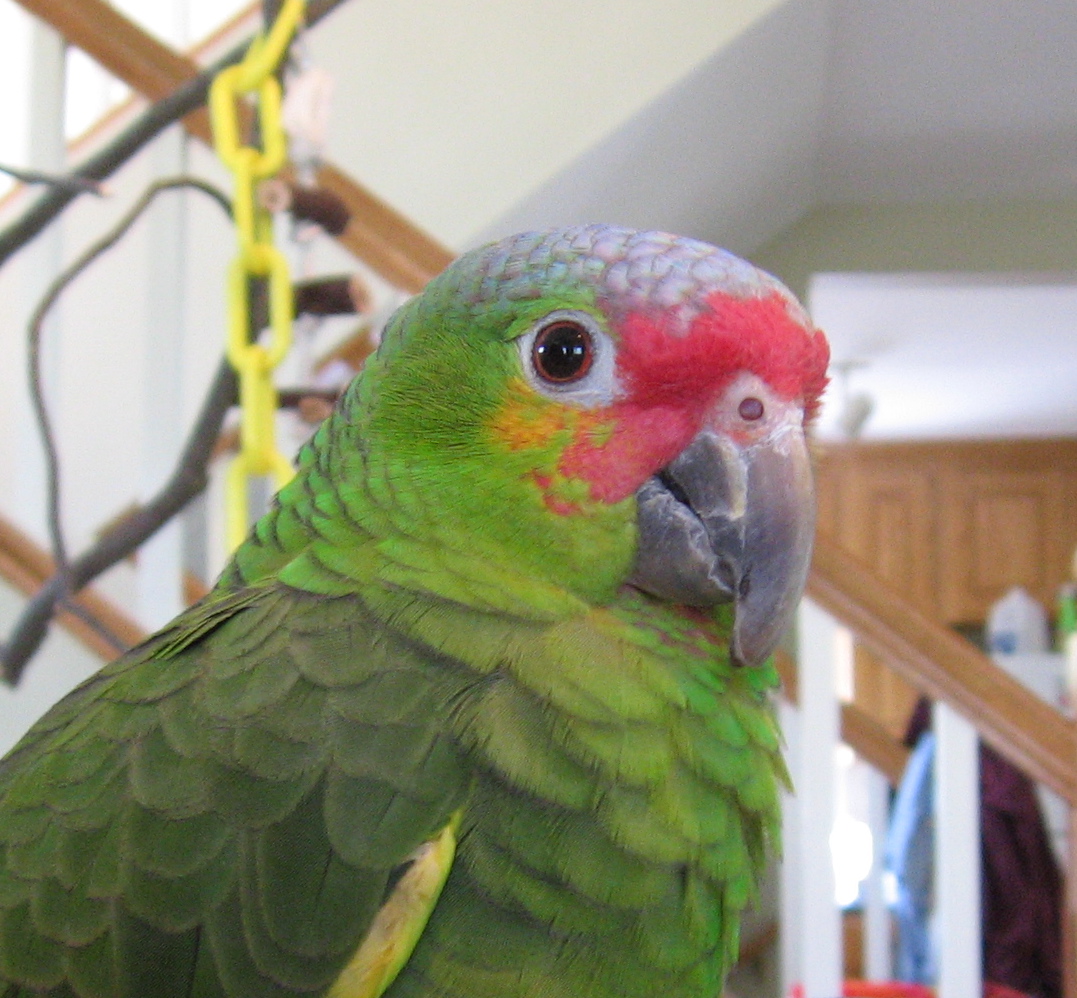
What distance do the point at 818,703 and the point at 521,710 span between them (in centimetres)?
100

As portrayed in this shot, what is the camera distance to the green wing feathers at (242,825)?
428 millimetres

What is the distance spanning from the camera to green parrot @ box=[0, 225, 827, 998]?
0.43 m

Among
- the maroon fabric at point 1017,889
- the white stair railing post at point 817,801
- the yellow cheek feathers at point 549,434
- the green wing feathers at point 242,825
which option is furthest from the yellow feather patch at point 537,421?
the maroon fabric at point 1017,889

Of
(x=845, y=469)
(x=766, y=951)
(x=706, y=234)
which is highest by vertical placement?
(x=845, y=469)

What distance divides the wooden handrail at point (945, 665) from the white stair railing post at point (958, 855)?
44mm

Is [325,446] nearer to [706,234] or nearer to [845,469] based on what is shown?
[706,234]

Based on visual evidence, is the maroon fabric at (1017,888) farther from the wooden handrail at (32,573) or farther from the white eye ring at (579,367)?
the white eye ring at (579,367)

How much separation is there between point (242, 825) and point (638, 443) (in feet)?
0.82

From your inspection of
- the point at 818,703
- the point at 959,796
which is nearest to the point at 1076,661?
the point at 959,796

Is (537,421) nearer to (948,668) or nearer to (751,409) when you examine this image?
(751,409)

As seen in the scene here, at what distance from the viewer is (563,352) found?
1.63 ft

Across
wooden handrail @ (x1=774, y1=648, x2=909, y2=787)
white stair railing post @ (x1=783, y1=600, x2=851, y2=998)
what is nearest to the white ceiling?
wooden handrail @ (x1=774, y1=648, x2=909, y2=787)

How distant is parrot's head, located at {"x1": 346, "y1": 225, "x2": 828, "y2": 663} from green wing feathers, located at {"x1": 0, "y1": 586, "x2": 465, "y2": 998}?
0.28 feet

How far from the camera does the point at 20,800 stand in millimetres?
489
